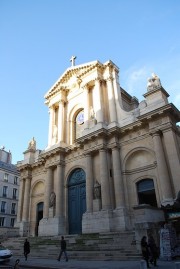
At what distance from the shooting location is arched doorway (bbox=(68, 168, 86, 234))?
57.5ft

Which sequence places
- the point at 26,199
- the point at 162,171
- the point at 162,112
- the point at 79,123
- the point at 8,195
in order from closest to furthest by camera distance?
1. the point at 162,171
2. the point at 162,112
3. the point at 79,123
4. the point at 26,199
5. the point at 8,195

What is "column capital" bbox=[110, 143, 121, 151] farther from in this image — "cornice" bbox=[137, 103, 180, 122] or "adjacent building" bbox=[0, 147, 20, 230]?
"adjacent building" bbox=[0, 147, 20, 230]

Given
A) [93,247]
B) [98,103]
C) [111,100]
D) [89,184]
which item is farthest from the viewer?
[98,103]

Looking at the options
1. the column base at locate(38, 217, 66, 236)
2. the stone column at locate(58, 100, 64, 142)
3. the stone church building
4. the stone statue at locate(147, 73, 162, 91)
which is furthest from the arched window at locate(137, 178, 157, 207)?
the stone column at locate(58, 100, 64, 142)

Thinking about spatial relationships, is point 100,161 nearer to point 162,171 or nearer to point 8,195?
point 162,171

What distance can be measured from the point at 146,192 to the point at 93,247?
525cm

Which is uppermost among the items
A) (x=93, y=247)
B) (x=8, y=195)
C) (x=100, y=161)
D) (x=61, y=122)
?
(x=61, y=122)

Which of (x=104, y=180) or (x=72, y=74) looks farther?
(x=72, y=74)

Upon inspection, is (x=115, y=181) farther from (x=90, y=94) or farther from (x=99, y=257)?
(x=90, y=94)

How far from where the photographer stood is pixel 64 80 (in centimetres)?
2372

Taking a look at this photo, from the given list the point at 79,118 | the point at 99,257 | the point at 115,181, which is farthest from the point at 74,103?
the point at 99,257

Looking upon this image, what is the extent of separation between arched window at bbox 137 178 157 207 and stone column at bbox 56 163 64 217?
645cm

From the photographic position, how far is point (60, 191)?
18828mm

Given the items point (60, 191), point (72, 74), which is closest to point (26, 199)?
point (60, 191)
